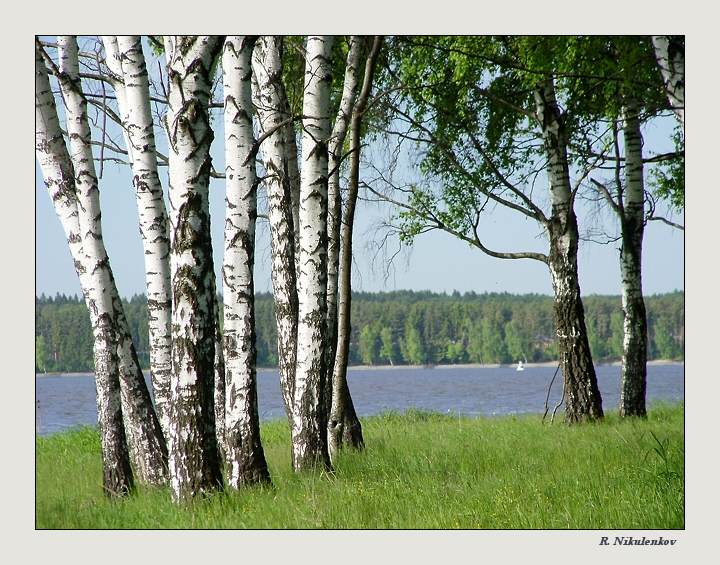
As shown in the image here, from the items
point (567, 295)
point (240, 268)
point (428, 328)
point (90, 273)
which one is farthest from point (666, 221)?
point (428, 328)

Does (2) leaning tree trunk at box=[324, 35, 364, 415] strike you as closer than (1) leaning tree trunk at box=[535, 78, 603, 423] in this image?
Yes

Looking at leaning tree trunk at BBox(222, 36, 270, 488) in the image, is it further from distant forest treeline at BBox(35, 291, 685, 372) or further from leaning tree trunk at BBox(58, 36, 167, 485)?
distant forest treeline at BBox(35, 291, 685, 372)

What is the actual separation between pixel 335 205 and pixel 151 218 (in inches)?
78.7

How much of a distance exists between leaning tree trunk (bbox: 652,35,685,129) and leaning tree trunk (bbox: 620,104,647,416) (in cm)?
583

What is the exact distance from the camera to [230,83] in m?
6.34

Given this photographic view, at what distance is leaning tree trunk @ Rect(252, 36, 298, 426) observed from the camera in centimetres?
807

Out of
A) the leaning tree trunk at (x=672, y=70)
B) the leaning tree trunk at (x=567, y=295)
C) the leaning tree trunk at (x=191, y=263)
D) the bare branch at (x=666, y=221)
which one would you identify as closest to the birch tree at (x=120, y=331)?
the leaning tree trunk at (x=191, y=263)

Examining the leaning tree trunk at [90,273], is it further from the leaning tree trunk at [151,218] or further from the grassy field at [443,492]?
the leaning tree trunk at [151,218]

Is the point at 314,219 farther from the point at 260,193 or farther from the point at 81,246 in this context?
the point at 260,193

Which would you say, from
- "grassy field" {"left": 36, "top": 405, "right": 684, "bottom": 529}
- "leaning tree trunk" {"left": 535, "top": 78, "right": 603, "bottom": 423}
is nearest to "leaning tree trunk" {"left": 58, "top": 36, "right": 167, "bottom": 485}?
"grassy field" {"left": 36, "top": 405, "right": 684, "bottom": 529}

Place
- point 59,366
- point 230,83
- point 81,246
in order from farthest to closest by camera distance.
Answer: point 59,366 → point 81,246 → point 230,83

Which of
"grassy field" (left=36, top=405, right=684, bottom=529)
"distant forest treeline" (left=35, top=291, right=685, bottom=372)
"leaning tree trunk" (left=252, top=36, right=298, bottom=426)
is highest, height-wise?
"leaning tree trunk" (left=252, top=36, right=298, bottom=426)

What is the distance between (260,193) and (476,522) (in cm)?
601
